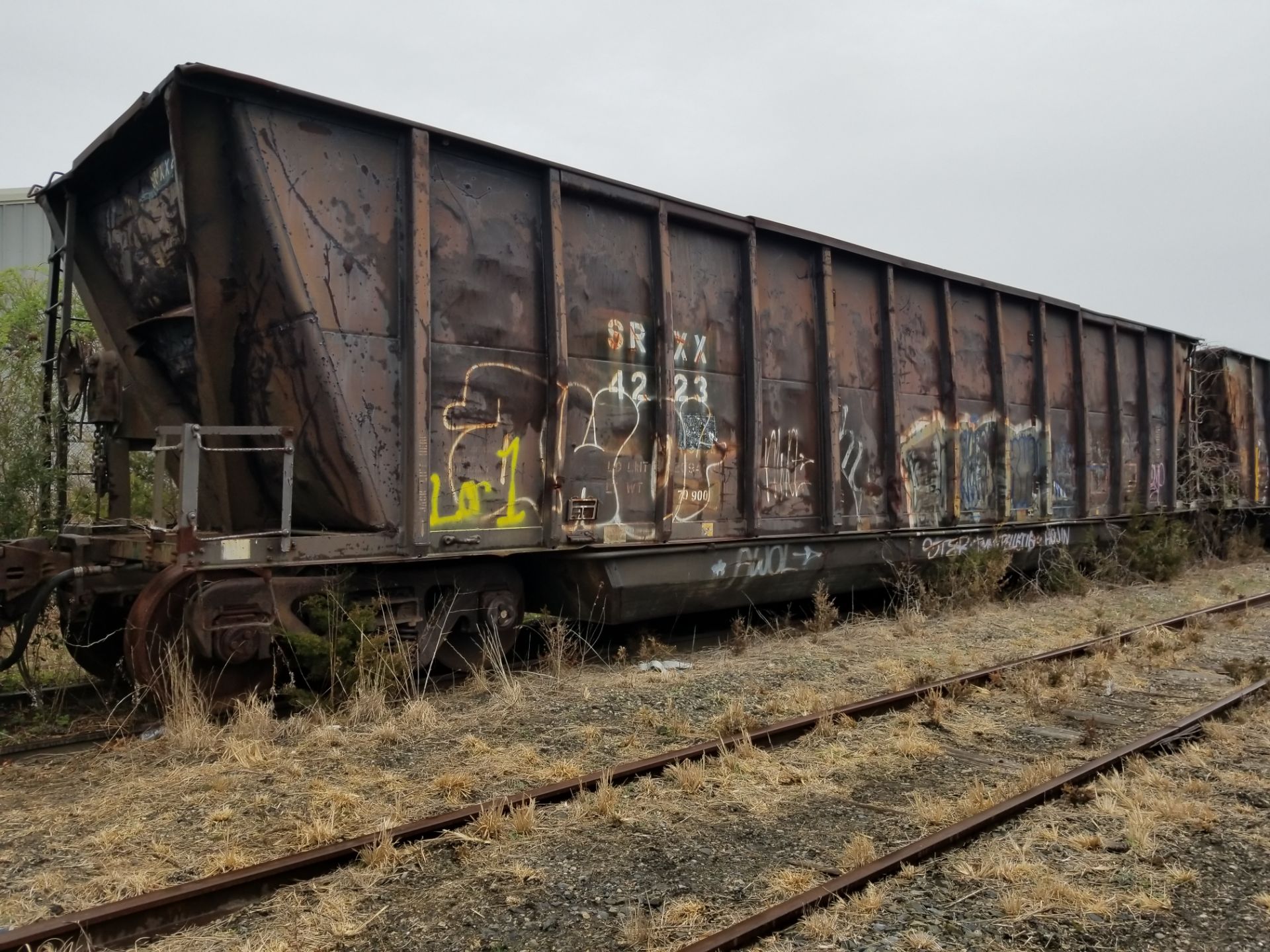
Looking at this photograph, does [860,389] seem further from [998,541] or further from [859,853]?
[859,853]

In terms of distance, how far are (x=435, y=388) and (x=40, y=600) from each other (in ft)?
8.60

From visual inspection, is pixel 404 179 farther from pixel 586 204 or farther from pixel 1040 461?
pixel 1040 461

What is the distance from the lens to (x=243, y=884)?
10.8ft

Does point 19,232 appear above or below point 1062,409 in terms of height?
above

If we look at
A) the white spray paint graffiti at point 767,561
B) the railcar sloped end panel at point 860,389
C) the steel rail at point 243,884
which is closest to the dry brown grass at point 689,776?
the steel rail at point 243,884

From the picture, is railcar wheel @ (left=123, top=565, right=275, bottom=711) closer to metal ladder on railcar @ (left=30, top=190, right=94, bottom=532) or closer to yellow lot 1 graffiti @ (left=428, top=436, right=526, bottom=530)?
yellow lot 1 graffiti @ (left=428, top=436, right=526, bottom=530)

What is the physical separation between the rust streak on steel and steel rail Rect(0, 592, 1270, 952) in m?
1.32

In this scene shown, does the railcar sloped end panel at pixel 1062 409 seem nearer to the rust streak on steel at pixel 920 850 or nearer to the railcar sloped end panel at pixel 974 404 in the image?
the railcar sloped end panel at pixel 974 404

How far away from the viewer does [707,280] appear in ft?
26.9

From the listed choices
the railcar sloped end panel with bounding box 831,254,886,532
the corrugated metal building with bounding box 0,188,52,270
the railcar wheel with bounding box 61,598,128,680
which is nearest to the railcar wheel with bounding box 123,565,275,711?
the railcar wheel with bounding box 61,598,128,680

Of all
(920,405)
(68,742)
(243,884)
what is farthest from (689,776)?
(920,405)

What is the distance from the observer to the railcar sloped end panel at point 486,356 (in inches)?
247

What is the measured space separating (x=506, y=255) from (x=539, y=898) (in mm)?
4580

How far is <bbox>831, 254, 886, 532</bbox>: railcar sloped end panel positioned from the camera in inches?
368
